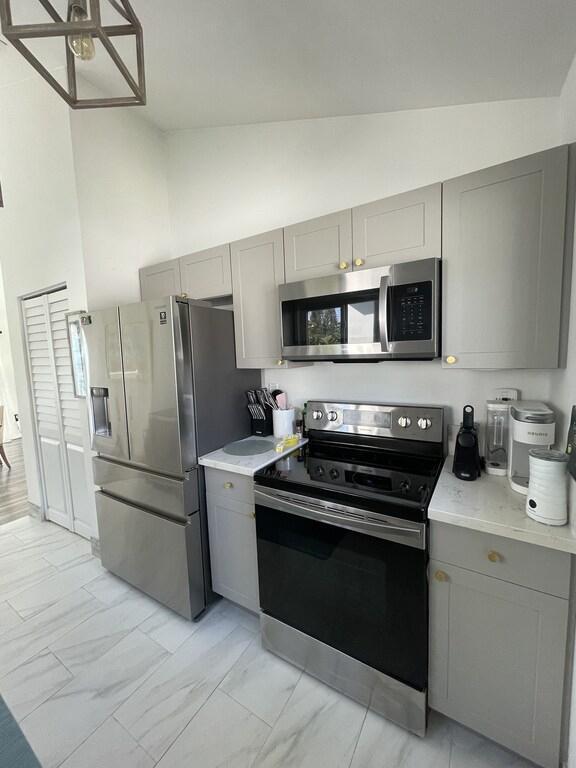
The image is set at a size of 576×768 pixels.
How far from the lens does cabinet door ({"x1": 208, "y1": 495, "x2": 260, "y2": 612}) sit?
1.77m

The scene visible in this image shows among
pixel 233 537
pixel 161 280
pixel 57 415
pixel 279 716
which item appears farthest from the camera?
pixel 57 415

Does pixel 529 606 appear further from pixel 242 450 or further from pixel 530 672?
pixel 242 450

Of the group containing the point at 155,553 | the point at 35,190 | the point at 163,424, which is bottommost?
the point at 155,553

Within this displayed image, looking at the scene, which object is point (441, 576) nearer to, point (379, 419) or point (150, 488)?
point (379, 419)

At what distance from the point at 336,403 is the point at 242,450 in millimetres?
621

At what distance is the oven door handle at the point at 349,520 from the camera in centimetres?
123

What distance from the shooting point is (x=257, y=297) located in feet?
6.55

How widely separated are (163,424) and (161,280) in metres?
1.17

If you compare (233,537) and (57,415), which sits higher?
(57,415)

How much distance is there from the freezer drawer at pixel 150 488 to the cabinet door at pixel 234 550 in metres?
0.13

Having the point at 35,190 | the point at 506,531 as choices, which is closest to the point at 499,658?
the point at 506,531

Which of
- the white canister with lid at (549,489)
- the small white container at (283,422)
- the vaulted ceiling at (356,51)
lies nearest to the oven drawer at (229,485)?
the small white container at (283,422)

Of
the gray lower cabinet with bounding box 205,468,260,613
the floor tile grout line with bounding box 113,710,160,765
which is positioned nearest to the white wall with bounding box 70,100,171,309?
the gray lower cabinet with bounding box 205,468,260,613

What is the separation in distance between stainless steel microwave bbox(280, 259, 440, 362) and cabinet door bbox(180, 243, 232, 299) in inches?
19.4
